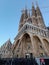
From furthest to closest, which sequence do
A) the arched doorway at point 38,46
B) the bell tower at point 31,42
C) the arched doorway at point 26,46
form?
the arched doorway at point 26,46, the arched doorway at point 38,46, the bell tower at point 31,42

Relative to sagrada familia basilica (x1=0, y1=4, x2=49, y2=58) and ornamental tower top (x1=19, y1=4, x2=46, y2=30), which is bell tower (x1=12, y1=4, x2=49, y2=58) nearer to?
sagrada familia basilica (x1=0, y1=4, x2=49, y2=58)

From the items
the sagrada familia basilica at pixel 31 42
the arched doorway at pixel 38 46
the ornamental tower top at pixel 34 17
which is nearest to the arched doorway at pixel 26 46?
the sagrada familia basilica at pixel 31 42

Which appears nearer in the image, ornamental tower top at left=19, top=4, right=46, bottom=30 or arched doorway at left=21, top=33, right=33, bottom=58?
arched doorway at left=21, top=33, right=33, bottom=58

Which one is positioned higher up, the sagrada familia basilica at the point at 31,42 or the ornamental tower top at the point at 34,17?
the ornamental tower top at the point at 34,17

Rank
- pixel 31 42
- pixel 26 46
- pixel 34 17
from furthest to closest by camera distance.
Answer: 1. pixel 34 17
2. pixel 26 46
3. pixel 31 42

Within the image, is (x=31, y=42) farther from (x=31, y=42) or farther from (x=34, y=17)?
(x=34, y=17)

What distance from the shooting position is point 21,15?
185 ft

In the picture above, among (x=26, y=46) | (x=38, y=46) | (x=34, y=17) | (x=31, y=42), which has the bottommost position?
(x=38, y=46)

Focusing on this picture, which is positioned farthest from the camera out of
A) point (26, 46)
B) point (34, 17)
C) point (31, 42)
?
point (34, 17)

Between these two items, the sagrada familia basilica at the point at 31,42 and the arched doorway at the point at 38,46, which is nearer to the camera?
the sagrada familia basilica at the point at 31,42

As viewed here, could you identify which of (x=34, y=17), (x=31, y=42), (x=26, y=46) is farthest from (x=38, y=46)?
(x=34, y=17)

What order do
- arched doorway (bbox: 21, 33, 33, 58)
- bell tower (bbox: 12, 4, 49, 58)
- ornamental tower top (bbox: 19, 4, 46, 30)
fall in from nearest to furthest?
bell tower (bbox: 12, 4, 49, 58)
arched doorway (bbox: 21, 33, 33, 58)
ornamental tower top (bbox: 19, 4, 46, 30)

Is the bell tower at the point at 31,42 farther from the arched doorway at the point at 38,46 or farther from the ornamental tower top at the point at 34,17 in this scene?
the ornamental tower top at the point at 34,17

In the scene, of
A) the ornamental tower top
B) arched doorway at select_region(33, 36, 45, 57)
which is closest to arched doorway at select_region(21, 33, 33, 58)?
arched doorway at select_region(33, 36, 45, 57)
